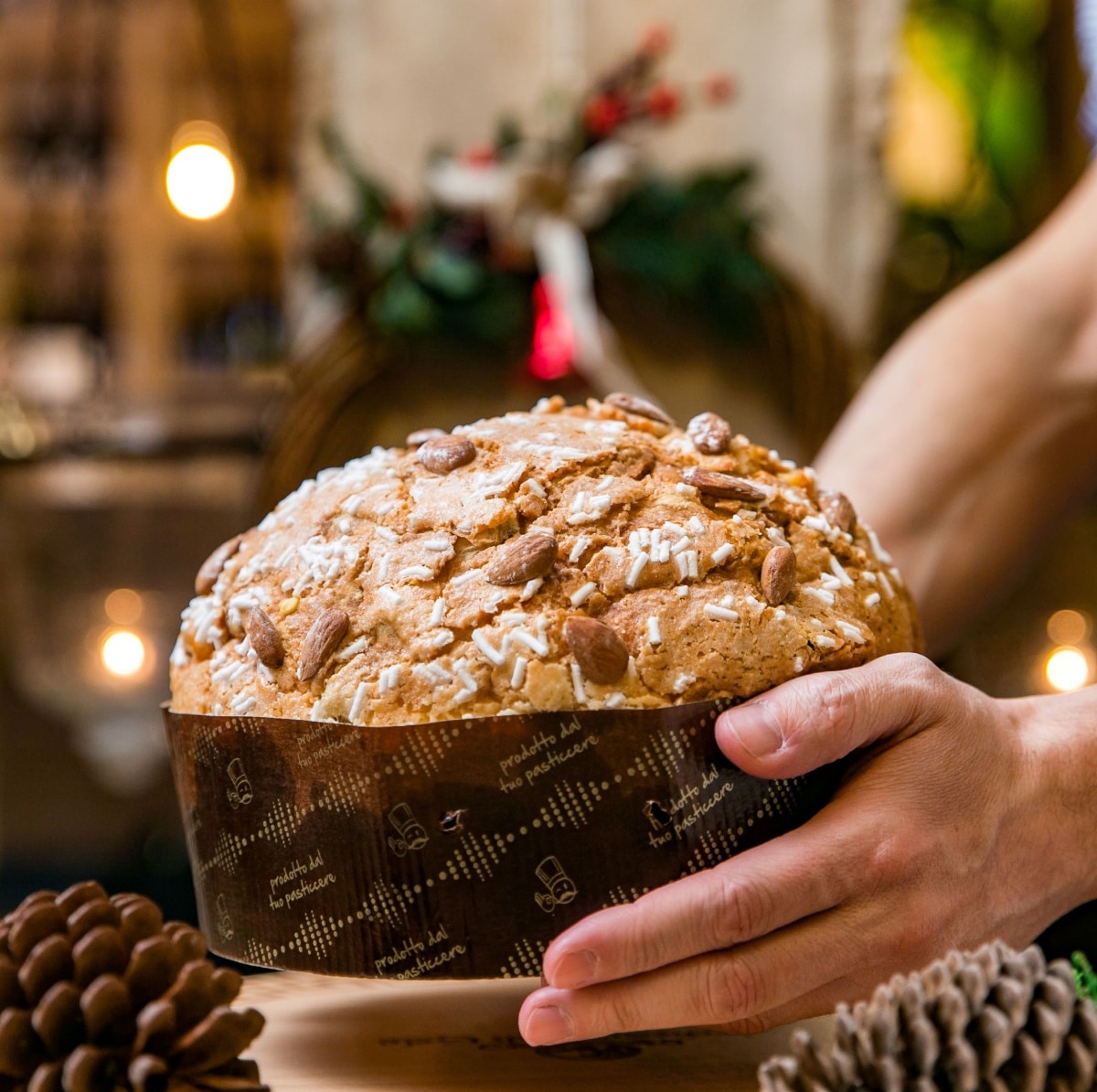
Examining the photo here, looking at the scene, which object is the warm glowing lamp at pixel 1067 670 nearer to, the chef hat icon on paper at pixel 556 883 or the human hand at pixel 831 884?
the human hand at pixel 831 884

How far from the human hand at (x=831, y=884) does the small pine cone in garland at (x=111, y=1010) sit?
18cm

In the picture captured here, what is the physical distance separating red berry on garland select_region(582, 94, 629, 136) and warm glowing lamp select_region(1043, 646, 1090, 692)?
112 centimetres

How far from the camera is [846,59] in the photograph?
2277 mm

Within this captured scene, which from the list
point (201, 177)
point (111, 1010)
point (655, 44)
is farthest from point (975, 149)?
point (111, 1010)

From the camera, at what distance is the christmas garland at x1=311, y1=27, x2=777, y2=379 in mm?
2102

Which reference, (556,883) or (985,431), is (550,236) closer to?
(985,431)

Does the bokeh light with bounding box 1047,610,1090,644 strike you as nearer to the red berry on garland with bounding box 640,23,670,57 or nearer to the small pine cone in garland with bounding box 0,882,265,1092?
the red berry on garland with bounding box 640,23,670,57

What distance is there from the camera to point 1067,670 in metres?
1.80

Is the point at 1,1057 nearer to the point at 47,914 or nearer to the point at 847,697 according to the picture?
the point at 47,914

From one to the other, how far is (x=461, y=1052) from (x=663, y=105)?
169 centimetres

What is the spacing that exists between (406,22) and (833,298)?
942 mm

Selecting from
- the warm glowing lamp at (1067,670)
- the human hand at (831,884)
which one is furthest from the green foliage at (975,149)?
the human hand at (831,884)

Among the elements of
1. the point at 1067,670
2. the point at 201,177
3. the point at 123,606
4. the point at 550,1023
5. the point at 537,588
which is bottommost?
the point at 550,1023

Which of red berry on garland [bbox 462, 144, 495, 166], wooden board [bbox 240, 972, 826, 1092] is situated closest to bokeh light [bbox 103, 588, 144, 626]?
red berry on garland [bbox 462, 144, 495, 166]
